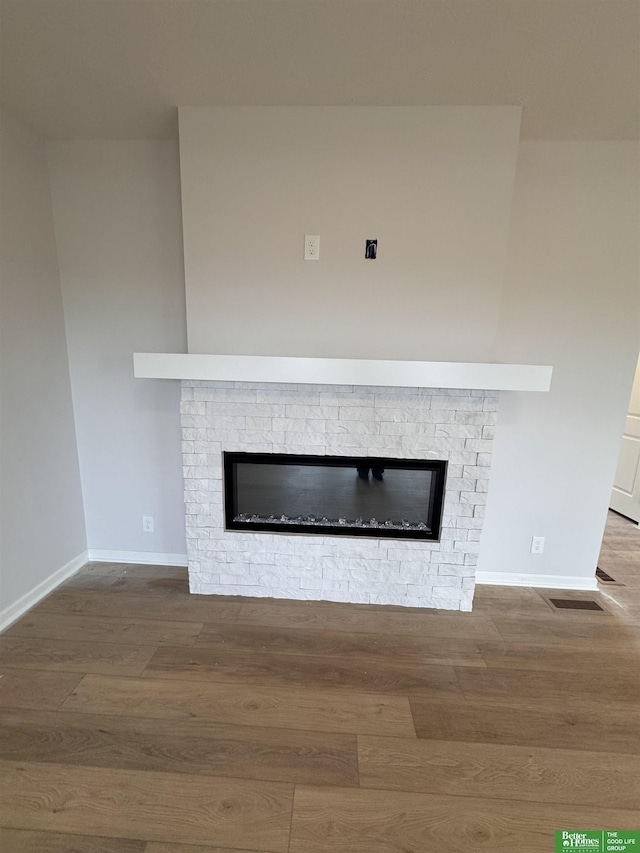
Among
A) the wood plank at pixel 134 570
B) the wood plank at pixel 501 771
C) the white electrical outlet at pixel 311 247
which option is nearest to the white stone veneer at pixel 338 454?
the wood plank at pixel 134 570

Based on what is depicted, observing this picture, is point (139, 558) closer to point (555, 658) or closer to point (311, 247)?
point (311, 247)

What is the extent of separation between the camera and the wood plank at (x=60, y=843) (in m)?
1.03

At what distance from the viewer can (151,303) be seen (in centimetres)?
213

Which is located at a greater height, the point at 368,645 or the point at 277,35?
the point at 277,35

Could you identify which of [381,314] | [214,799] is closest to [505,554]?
[381,314]

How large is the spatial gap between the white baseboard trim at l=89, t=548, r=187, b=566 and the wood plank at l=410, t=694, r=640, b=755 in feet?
5.22

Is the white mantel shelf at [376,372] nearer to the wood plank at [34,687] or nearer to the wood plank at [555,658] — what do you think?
the wood plank at [555,658]

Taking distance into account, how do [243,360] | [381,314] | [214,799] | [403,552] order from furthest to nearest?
[403,552], [381,314], [243,360], [214,799]

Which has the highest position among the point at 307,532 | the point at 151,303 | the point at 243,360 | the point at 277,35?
the point at 277,35

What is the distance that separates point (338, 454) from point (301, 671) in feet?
3.25

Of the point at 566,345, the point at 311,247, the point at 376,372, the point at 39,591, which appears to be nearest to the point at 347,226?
the point at 311,247

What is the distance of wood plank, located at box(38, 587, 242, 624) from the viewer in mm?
1947

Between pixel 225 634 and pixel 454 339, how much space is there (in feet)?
6.00

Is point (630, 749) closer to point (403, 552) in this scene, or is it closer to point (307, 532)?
point (403, 552)
